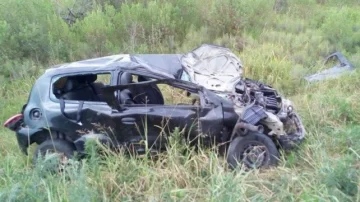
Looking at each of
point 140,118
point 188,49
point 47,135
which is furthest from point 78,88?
point 188,49

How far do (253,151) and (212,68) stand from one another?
68.6 inches

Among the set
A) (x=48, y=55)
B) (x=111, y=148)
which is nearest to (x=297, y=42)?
(x=48, y=55)

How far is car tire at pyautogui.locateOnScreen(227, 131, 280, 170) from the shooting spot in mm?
6306

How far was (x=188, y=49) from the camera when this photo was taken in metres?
11.4

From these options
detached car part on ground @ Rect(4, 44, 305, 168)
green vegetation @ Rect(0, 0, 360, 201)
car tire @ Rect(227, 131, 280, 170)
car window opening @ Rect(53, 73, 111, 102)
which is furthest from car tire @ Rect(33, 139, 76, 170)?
car tire @ Rect(227, 131, 280, 170)

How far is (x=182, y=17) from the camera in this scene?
1242 centimetres

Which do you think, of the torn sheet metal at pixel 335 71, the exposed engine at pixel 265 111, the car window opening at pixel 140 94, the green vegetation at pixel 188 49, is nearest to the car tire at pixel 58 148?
the green vegetation at pixel 188 49

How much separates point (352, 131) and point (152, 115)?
274 cm

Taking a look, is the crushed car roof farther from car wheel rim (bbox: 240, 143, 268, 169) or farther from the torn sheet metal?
the torn sheet metal

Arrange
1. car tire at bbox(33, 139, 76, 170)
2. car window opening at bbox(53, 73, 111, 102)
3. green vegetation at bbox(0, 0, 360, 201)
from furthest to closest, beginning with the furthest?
car window opening at bbox(53, 73, 111, 102) → car tire at bbox(33, 139, 76, 170) → green vegetation at bbox(0, 0, 360, 201)

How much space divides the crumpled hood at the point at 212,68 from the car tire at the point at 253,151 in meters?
0.91

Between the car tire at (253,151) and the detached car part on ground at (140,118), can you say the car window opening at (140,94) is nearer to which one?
the detached car part on ground at (140,118)

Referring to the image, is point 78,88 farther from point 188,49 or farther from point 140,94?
point 188,49

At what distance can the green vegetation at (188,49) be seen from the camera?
519cm
